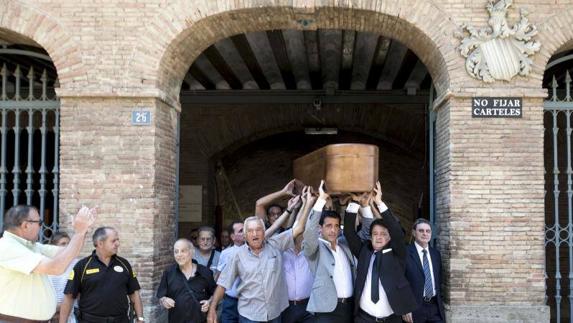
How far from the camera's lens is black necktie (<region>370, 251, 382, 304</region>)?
545 centimetres

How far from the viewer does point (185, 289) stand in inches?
237

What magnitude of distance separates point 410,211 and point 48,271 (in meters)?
14.9

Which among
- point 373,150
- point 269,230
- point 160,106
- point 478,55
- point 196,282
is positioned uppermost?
point 478,55

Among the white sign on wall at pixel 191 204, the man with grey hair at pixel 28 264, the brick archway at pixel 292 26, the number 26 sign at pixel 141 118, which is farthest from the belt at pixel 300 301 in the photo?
the white sign on wall at pixel 191 204

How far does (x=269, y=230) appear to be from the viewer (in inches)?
246

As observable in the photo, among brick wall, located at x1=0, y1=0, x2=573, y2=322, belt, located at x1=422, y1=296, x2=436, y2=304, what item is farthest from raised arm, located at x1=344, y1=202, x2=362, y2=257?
brick wall, located at x1=0, y1=0, x2=573, y2=322

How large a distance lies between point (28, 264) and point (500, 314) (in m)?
5.12

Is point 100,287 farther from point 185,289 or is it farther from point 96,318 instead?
point 185,289

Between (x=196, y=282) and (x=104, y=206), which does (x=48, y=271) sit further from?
(x=104, y=206)

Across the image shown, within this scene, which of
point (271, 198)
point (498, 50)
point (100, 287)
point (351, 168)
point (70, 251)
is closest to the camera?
point (70, 251)

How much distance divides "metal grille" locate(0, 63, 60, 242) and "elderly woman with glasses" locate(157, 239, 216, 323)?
96.5 inches

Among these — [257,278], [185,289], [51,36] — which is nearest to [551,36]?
[257,278]

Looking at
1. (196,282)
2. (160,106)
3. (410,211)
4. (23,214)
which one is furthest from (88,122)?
(410,211)

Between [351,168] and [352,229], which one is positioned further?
[352,229]
